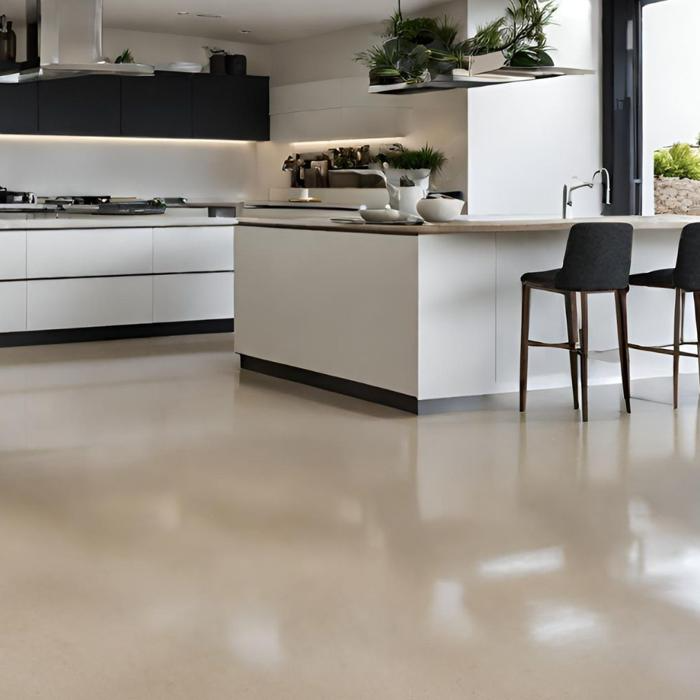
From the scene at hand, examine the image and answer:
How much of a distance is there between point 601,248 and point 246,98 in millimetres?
6393

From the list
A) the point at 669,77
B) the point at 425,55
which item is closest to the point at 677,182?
the point at 425,55

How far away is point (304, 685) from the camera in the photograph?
7.74 feet

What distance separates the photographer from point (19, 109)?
990 centimetres

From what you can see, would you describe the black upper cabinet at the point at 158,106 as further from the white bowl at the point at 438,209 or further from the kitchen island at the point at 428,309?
the white bowl at the point at 438,209

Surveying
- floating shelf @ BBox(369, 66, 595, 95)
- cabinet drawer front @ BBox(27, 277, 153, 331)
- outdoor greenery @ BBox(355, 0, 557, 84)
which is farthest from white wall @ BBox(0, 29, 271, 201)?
floating shelf @ BBox(369, 66, 595, 95)

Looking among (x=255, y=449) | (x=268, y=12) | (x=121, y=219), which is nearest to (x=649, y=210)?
(x=268, y=12)

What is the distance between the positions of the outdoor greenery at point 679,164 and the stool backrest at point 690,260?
1.65 metres

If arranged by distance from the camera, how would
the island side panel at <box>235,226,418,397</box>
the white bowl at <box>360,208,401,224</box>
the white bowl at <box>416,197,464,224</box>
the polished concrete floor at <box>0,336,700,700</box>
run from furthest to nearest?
the white bowl at <box>360,208,401,224</box> < the white bowl at <box>416,197,464,224</box> < the island side panel at <box>235,226,418,397</box> < the polished concrete floor at <box>0,336,700,700</box>

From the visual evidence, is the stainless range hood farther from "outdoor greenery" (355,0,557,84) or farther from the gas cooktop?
"outdoor greenery" (355,0,557,84)

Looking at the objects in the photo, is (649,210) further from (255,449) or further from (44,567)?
(44,567)

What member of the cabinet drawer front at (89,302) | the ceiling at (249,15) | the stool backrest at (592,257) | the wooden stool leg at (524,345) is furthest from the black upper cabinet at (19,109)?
the stool backrest at (592,257)

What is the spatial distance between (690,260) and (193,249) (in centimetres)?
402

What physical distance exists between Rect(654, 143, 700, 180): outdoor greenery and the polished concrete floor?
6.42ft

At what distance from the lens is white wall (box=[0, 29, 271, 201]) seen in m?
10.3
